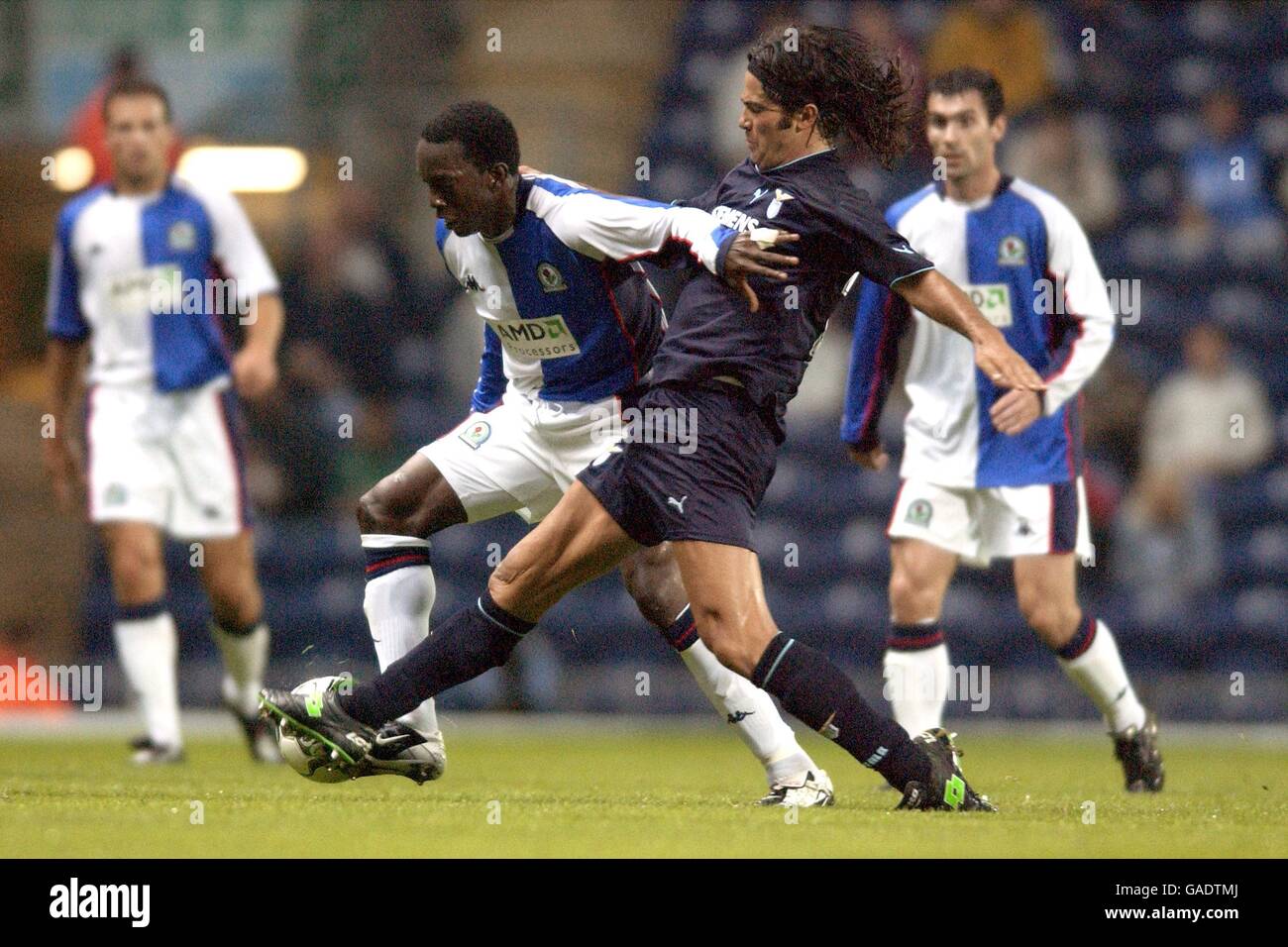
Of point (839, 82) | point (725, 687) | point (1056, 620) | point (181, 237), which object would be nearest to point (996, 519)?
point (1056, 620)

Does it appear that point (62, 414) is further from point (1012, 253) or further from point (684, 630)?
point (1012, 253)

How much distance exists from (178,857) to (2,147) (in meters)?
9.86

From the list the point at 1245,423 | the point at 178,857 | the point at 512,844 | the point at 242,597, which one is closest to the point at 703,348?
the point at 512,844

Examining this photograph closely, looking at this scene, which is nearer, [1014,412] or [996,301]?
[1014,412]

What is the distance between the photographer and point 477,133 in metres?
5.73

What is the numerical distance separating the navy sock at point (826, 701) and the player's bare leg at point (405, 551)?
1.23 meters

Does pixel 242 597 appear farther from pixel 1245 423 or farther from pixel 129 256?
pixel 1245 423

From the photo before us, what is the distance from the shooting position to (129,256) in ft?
27.4

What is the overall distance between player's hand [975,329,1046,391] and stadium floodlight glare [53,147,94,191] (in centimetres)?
889

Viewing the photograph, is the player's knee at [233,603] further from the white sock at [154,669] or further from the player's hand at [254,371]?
the player's hand at [254,371]

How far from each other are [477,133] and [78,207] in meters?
3.30

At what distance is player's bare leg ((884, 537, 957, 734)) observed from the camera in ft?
22.8

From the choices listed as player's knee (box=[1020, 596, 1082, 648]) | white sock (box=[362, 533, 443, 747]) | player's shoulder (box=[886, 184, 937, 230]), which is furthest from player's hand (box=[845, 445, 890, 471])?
white sock (box=[362, 533, 443, 747])

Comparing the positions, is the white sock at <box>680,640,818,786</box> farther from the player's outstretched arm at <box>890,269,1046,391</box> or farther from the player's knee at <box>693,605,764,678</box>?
the player's outstretched arm at <box>890,269,1046,391</box>
